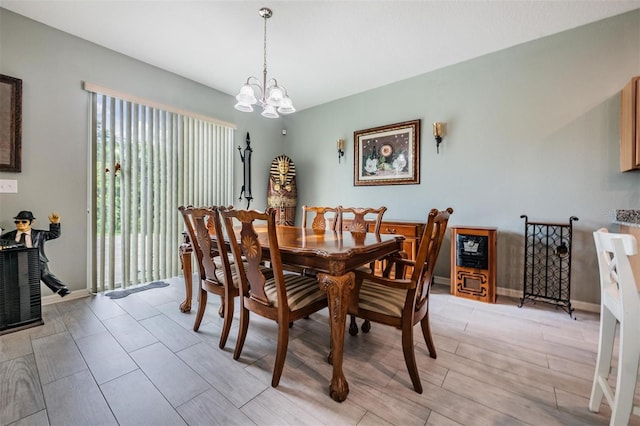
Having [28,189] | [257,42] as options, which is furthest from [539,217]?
[28,189]

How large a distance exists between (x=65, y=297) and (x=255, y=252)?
8.71 ft

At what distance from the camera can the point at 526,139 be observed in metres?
2.82

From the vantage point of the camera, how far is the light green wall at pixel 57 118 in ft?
7.98

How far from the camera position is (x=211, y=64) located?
3.23 metres

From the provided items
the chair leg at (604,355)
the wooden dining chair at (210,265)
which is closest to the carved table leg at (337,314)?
the wooden dining chair at (210,265)

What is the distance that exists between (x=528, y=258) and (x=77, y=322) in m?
4.46

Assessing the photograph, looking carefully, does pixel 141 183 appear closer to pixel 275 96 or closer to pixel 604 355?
pixel 275 96

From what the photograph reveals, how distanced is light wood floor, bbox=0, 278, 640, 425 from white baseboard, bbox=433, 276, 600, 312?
0.25 m

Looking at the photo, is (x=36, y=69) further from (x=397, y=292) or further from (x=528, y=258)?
(x=528, y=258)

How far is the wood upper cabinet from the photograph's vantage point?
213 centimetres

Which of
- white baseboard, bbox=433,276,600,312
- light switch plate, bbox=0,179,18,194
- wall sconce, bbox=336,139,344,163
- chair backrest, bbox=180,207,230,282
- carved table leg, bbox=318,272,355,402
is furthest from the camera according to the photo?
wall sconce, bbox=336,139,344,163

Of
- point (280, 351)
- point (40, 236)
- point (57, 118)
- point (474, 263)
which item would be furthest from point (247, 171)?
point (474, 263)

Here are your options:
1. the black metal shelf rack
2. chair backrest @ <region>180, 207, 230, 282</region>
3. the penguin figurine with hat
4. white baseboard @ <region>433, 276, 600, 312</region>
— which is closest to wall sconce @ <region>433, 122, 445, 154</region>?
the black metal shelf rack

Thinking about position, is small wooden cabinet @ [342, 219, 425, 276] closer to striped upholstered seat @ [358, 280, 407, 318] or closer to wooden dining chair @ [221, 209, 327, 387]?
striped upholstered seat @ [358, 280, 407, 318]
